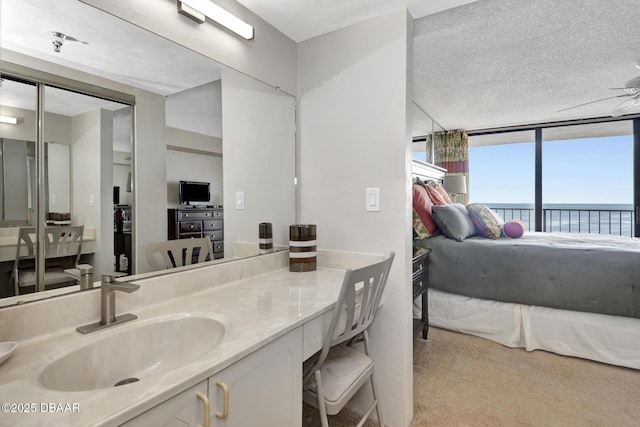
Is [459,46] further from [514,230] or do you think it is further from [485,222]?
[514,230]

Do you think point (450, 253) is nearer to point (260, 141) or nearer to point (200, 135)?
point (260, 141)

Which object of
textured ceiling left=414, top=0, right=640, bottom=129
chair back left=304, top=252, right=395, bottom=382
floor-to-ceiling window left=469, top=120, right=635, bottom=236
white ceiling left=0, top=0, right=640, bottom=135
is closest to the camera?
white ceiling left=0, top=0, right=640, bottom=135

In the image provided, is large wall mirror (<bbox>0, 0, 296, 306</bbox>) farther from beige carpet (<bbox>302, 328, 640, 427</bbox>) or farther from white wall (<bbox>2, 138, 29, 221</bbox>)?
beige carpet (<bbox>302, 328, 640, 427</bbox>)

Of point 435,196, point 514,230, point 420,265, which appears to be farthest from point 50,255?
point 514,230

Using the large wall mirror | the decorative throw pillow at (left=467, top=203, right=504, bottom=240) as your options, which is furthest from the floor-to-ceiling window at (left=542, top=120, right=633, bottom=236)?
the large wall mirror

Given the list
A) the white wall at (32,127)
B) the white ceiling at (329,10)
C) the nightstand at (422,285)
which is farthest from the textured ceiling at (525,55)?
the white wall at (32,127)

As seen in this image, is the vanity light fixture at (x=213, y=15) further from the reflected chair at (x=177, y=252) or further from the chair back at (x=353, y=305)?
the chair back at (x=353, y=305)

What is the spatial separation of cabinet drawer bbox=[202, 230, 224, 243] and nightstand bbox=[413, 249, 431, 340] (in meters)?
1.45

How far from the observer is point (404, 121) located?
5.32 ft

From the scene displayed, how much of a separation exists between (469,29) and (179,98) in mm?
1933

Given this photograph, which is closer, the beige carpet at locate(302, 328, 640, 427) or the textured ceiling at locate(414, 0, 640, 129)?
the beige carpet at locate(302, 328, 640, 427)

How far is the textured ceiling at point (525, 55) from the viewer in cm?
190

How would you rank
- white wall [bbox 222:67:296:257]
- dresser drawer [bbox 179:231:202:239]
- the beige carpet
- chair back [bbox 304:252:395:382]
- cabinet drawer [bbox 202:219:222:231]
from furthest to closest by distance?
the beige carpet < white wall [bbox 222:67:296:257] < cabinet drawer [bbox 202:219:222:231] < dresser drawer [bbox 179:231:202:239] < chair back [bbox 304:252:395:382]

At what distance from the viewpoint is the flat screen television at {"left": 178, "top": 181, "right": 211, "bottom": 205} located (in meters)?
1.41
